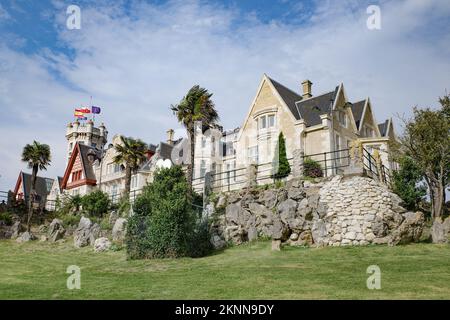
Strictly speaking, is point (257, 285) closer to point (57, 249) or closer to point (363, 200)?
point (363, 200)

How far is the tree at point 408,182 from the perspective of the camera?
3105 centimetres

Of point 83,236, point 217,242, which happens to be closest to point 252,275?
point 217,242

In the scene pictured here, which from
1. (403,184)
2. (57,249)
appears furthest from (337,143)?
(57,249)

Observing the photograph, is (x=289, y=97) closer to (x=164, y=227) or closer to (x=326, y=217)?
(x=326, y=217)

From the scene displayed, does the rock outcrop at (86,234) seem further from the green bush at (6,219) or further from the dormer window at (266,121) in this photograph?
the dormer window at (266,121)

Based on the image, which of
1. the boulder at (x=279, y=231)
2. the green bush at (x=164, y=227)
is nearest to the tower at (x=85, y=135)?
the green bush at (x=164, y=227)

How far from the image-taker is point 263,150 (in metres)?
36.0

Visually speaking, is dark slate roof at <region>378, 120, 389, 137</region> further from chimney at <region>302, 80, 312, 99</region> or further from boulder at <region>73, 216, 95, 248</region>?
boulder at <region>73, 216, 95, 248</region>

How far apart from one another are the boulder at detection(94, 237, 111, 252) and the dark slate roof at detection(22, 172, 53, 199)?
45491mm

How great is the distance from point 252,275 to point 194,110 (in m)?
19.8

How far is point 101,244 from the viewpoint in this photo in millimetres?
26281

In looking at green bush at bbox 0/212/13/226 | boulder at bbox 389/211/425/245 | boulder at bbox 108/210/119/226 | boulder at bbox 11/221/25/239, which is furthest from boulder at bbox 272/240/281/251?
green bush at bbox 0/212/13/226

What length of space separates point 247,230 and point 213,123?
11.4m

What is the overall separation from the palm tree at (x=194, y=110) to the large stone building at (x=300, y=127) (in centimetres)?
456
